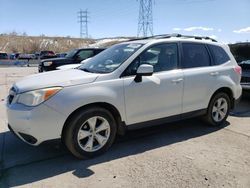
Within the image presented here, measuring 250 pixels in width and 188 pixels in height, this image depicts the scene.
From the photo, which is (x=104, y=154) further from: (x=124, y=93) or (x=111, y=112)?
(x=124, y=93)

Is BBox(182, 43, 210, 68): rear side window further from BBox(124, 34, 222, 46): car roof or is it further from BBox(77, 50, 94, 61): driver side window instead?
BBox(77, 50, 94, 61): driver side window

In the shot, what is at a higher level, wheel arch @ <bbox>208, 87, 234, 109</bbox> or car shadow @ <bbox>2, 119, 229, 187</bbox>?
wheel arch @ <bbox>208, 87, 234, 109</bbox>

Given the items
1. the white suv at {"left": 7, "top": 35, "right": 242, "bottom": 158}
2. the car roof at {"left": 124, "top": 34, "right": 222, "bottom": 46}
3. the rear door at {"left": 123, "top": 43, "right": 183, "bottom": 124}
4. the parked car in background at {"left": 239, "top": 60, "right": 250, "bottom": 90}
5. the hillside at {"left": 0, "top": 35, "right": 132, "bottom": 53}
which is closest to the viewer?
the white suv at {"left": 7, "top": 35, "right": 242, "bottom": 158}

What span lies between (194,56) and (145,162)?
2.30 metres

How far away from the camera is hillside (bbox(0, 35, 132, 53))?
67062mm

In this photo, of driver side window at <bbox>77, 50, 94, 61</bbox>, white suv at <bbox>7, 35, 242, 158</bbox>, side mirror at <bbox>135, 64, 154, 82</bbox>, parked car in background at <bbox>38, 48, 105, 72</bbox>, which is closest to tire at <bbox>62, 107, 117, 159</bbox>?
white suv at <bbox>7, 35, 242, 158</bbox>

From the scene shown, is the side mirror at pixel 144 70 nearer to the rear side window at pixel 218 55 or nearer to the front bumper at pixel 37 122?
the front bumper at pixel 37 122

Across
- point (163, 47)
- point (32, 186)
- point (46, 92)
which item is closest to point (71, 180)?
point (32, 186)

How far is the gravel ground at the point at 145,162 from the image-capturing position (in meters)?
3.57

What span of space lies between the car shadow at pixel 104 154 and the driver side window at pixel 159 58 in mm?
1231

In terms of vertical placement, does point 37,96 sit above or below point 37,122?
above

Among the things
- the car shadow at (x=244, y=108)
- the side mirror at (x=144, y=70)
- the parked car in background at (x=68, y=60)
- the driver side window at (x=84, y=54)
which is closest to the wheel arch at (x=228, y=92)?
the car shadow at (x=244, y=108)

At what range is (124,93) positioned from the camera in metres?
4.29

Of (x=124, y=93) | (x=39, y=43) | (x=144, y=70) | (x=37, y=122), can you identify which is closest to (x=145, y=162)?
(x=124, y=93)
